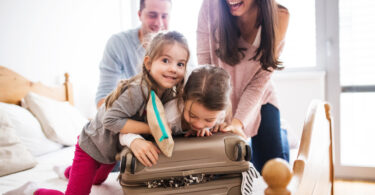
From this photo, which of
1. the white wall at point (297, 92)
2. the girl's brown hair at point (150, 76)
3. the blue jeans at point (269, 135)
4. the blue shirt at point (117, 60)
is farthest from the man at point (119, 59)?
the white wall at point (297, 92)

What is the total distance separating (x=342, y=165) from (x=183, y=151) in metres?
2.51

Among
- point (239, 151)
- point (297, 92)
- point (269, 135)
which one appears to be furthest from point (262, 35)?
point (297, 92)

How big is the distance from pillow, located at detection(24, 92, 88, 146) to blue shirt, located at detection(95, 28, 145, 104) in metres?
0.45

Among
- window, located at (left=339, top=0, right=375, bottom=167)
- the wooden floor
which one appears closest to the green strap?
the wooden floor

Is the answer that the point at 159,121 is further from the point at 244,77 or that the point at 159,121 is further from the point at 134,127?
the point at 244,77

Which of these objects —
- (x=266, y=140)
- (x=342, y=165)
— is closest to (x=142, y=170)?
(x=266, y=140)

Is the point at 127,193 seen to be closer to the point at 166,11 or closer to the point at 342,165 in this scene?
the point at 166,11

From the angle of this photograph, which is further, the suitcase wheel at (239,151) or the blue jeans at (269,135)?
the blue jeans at (269,135)

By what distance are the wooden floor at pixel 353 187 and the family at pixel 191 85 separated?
54.6 inches

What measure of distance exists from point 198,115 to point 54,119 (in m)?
1.36

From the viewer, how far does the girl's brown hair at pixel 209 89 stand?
0.97m

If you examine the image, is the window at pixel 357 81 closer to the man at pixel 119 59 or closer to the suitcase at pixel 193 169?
the man at pixel 119 59

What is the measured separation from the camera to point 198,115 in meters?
1.00

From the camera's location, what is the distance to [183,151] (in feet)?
2.77
